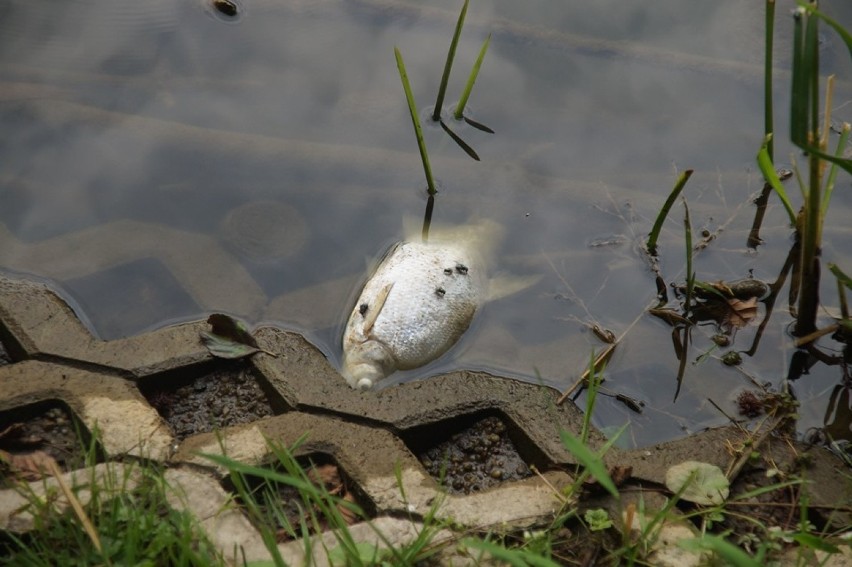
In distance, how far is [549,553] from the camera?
5.95 feet

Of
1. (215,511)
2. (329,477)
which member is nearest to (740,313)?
(329,477)

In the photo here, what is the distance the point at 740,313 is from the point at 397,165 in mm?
1428

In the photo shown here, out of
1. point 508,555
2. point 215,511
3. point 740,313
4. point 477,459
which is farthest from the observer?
point 740,313

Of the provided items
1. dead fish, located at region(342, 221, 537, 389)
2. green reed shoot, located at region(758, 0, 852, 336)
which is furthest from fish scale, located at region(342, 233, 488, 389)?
green reed shoot, located at region(758, 0, 852, 336)

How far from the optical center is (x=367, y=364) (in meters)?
2.56

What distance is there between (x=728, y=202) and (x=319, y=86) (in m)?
1.80

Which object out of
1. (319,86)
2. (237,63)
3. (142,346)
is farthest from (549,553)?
(237,63)

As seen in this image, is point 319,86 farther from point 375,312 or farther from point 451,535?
point 451,535

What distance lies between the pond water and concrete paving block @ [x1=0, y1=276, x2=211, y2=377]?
247 millimetres

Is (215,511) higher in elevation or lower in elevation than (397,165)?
lower

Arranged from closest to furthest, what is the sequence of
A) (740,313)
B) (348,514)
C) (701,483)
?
(348,514), (701,483), (740,313)

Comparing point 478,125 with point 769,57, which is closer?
point 769,57

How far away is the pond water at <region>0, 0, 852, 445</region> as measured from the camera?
284cm

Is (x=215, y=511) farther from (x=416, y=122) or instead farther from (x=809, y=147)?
(x=809, y=147)
